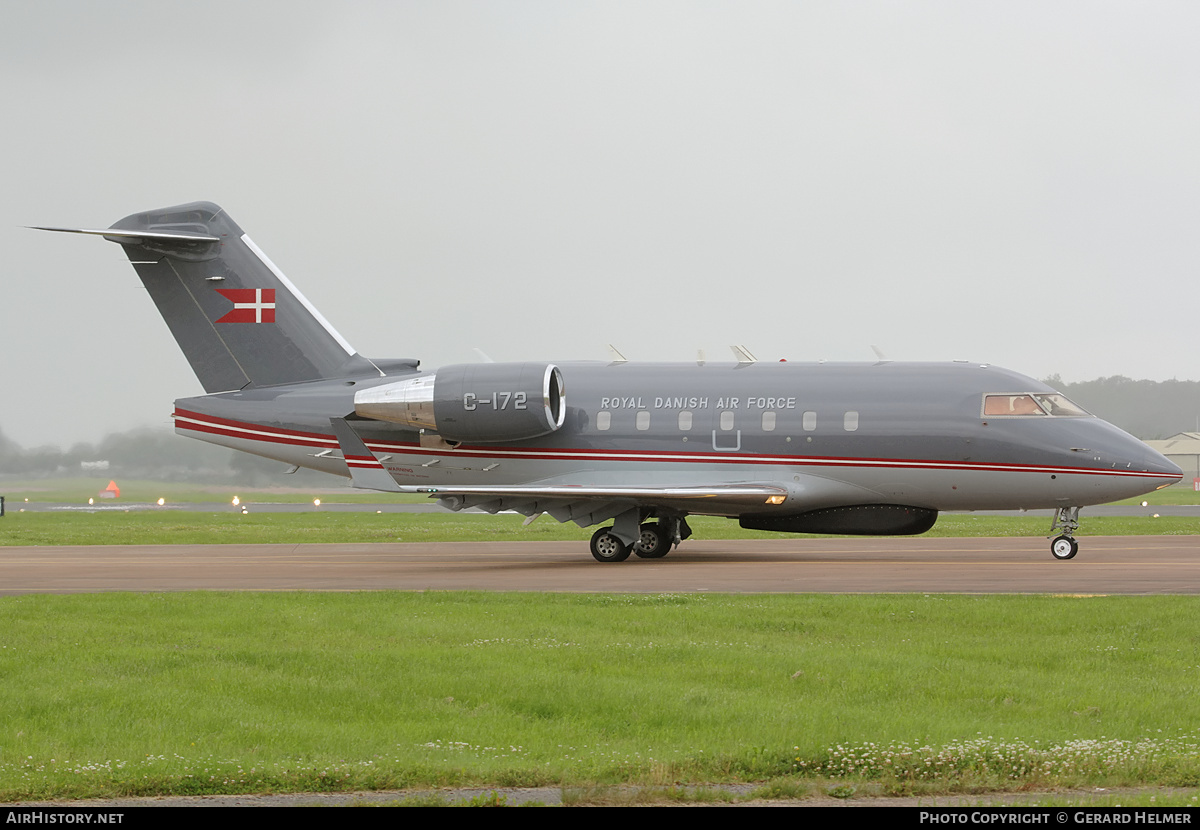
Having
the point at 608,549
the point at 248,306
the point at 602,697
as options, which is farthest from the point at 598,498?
the point at 602,697

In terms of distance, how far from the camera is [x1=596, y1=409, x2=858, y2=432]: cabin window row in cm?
2491

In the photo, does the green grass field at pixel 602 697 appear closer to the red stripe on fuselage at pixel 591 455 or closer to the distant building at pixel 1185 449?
the red stripe on fuselage at pixel 591 455

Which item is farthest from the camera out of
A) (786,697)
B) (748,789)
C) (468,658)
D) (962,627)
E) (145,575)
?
(145,575)

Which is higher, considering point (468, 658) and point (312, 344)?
point (312, 344)

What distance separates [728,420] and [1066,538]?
22.6ft

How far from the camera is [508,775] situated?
7410 mm

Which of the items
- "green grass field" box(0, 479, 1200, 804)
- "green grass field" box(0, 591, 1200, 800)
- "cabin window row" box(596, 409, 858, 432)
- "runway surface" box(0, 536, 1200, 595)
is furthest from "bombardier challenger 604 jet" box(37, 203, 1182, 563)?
"green grass field" box(0, 591, 1200, 800)

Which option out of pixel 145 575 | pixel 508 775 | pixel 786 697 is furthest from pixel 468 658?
pixel 145 575

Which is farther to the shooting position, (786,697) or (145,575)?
(145,575)

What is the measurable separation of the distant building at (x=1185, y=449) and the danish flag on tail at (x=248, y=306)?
316 ft

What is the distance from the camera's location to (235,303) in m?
28.1

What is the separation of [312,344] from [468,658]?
17867mm
